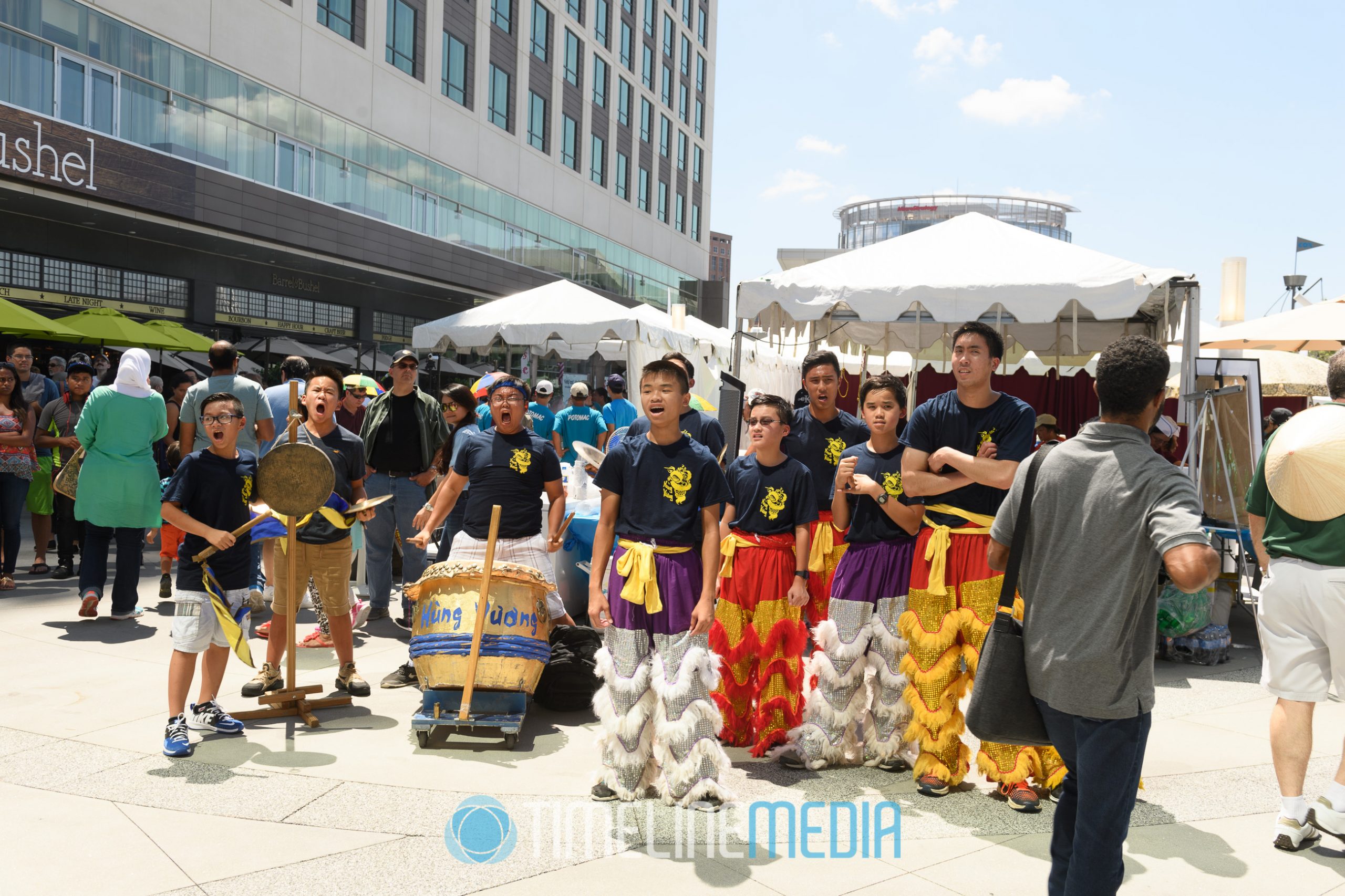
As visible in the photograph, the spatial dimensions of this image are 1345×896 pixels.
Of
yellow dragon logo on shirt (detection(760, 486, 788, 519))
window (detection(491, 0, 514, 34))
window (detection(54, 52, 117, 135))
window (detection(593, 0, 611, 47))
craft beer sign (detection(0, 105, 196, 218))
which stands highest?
window (detection(593, 0, 611, 47))

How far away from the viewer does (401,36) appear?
26.5 metres

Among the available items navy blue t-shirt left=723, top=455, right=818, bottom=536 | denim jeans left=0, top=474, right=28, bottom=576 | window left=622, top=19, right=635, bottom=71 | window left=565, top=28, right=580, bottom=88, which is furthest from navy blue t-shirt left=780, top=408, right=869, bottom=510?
window left=622, top=19, right=635, bottom=71

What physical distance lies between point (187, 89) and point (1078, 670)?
2040 cm

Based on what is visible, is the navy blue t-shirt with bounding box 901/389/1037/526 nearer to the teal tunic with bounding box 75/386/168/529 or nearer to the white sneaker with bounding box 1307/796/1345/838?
the white sneaker with bounding box 1307/796/1345/838

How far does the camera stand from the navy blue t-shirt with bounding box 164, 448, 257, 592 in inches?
196

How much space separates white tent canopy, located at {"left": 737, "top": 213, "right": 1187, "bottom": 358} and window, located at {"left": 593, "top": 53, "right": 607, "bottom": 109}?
3276 cm

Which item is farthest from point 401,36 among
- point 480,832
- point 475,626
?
point 480,832

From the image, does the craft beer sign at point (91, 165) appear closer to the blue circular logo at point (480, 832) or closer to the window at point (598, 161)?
the blue circular logo at point (480, 832)

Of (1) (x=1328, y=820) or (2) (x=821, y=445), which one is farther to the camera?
(2) (x=821, y=445)

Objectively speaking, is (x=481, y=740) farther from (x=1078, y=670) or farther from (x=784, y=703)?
(x=1078, y=670)

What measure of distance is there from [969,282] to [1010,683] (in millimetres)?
5478

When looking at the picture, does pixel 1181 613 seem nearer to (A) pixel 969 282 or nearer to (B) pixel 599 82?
(A) pixel 969 282

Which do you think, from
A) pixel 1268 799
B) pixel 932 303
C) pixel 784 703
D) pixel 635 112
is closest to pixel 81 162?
pixel 932 303

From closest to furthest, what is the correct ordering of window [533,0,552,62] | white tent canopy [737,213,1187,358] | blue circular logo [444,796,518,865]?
blue circular logo [444,796,518,865], white tent canopy [737,213,1187,358], window [533,0,552,62]
